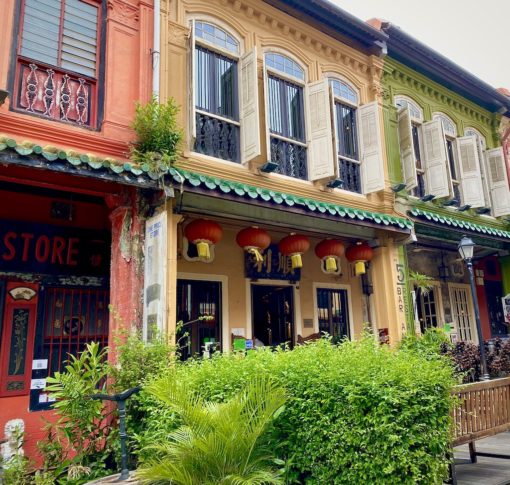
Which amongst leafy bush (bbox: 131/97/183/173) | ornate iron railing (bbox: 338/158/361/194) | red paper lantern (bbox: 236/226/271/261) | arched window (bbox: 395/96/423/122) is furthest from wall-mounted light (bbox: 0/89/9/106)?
arched window (bbox: 395/96/423/122)

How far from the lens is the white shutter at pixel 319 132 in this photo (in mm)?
8617

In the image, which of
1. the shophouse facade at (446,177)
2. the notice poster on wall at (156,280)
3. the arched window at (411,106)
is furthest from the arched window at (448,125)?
the notice poster on wall at (156,280)

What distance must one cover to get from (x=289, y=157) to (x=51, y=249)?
4471mm

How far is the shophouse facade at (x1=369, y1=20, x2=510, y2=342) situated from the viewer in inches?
Result: 414

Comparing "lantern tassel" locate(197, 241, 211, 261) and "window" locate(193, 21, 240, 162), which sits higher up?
"window" locate(193, 21, 240, 162)

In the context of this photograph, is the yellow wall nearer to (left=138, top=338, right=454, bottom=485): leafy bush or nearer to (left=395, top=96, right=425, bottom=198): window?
(left=395, top=96, right=425, bottom=198): window

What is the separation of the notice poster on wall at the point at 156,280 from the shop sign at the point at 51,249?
5.35 ft

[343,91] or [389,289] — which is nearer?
[389,289]

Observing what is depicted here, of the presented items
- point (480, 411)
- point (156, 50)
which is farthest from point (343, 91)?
point (480, 411)

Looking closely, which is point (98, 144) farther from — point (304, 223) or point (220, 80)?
point (304, 223)

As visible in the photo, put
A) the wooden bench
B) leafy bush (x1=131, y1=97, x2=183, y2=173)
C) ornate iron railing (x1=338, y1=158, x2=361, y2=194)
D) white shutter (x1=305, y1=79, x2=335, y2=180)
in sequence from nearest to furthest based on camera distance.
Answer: the wooden bench → leafy bush (x1=131, y1=97, x2=183, y2=173) → white shutter (x1=305, y1=79, x2=335, y2=180) → ornate iron railing (x1=338, y1=158, x2=361, y2=194)

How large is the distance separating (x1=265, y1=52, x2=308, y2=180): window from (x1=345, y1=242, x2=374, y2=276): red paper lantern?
175 cm

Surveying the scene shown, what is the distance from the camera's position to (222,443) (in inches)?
139

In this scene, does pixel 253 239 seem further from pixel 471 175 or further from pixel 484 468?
pixel 471 175
